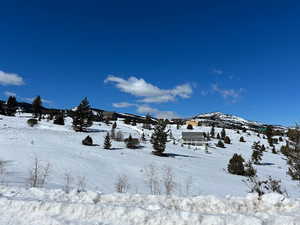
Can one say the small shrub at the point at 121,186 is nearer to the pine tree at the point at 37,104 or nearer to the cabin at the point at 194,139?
the cabin at the point at 194,139

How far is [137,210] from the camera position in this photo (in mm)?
5164

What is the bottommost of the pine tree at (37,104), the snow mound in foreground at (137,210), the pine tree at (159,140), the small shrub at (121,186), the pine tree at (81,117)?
the small shrub at (121,186)

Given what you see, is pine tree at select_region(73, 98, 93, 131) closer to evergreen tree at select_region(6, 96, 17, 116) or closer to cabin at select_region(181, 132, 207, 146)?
cabin at select_region(181, 132, 207, 146)

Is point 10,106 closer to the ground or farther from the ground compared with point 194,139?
farther from the ground

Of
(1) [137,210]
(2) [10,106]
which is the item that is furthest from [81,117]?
(1) [137,210]

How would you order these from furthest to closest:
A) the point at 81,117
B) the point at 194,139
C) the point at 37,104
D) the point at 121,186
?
1. the point at 37,104
2. the point at 194,139
3. the point at 81,117
4. the point at 121,186

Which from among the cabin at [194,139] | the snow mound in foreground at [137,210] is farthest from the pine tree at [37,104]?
the snow mound in foreground at [137,210]

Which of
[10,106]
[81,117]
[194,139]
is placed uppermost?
[10,106]

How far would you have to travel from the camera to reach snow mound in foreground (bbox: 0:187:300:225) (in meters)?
4.89

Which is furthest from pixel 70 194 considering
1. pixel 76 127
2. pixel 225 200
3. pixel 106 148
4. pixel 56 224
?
pixel 76 127

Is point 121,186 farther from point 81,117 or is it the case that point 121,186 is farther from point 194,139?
point 194,139

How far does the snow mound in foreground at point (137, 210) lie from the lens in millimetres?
4887

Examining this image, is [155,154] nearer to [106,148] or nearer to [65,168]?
[106,148]

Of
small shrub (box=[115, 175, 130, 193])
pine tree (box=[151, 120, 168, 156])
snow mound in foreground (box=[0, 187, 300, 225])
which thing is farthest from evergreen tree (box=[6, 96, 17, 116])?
snow mound in foreground (box=[0, 187, 300, 225])
